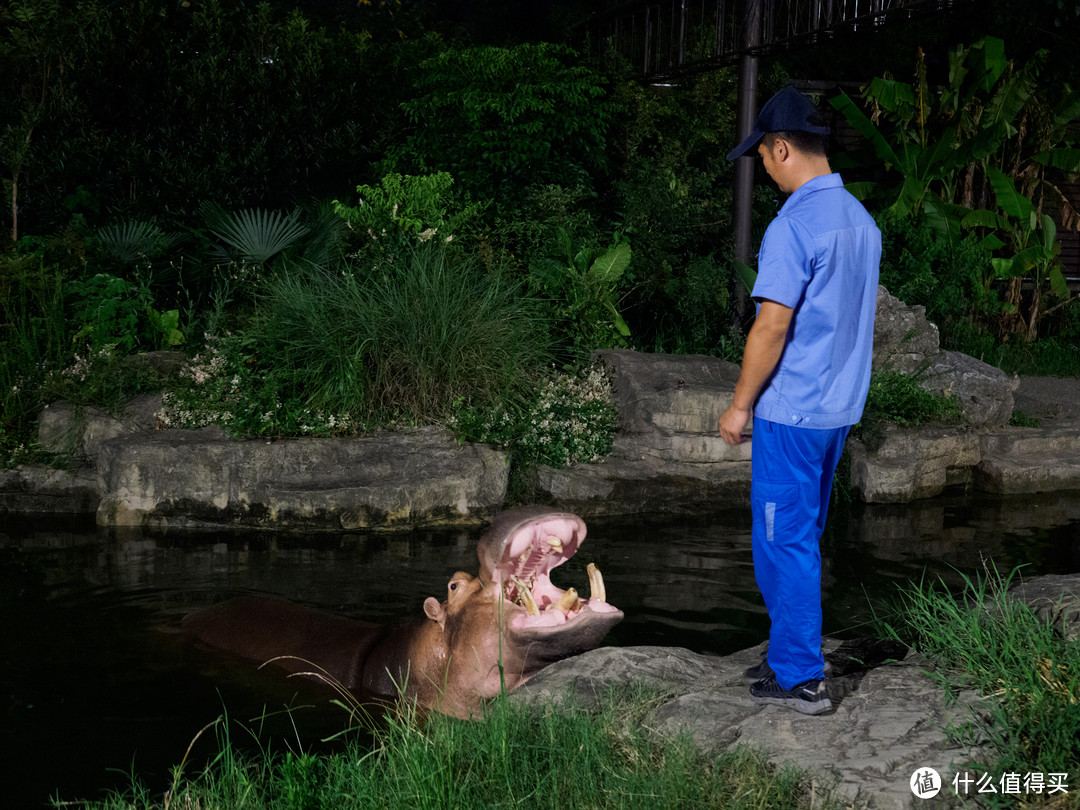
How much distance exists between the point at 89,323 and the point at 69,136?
149 inches

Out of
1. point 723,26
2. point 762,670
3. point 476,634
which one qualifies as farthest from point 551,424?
point 723,26

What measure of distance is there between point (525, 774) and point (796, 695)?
95cm

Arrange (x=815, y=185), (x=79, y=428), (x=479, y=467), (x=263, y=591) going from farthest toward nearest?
(x=79, y=428) < (x=479, y=467) < (x=263, y=591) < (x=815, y=185)

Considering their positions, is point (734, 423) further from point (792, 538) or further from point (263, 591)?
point (263, 591)

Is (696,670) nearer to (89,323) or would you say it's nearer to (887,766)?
(887,766)

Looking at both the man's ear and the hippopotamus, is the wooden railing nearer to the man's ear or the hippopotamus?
the man's ear

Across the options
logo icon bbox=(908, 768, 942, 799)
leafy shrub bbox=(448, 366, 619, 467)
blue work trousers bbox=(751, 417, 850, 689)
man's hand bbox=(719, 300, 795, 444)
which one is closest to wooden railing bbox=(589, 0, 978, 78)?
leafy shrub bbox=(448, 366, 619, 467)

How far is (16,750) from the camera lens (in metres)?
4.07

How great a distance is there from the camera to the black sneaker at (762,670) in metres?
3.63

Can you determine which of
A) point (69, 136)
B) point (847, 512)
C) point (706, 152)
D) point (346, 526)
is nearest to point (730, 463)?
point (847, 512)

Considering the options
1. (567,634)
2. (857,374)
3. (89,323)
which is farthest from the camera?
(89,323)

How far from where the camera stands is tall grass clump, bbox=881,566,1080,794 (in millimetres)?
3023

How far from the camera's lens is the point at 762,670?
365 centimetres

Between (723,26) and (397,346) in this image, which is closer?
(397,346)
